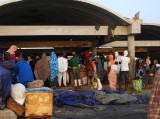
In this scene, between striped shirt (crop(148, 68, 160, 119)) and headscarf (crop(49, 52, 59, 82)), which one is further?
headscarf (crop(49, 52, 59, 82))

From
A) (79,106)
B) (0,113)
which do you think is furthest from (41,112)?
(79,106)

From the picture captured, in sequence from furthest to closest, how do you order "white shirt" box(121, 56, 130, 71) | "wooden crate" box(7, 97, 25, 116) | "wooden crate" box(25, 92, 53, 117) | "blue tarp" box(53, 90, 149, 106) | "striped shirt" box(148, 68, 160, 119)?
"white shirt" box(121, 56, 130, 71) < "blue tarp" box(53, 90, 149, 106) < "wooden crate" box(25, 92, 53, 117) < "wooden crate" box(7, 97, 25, 116) < "striped shirt" box(148, 68, 160, 119)

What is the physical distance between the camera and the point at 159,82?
2.85 meters

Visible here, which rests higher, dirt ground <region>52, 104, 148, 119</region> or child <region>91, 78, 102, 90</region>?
child <region>91, 78, 102, 90</region>

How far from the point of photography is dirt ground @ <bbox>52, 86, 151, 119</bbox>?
9.69 m

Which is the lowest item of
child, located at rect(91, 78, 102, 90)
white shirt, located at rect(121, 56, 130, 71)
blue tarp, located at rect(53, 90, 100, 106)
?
blue tarp, located at rect(53, 90, 100, 106)

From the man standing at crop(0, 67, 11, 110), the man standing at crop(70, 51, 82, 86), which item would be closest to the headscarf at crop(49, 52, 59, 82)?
the man standing at crop(70, 51, 82, 86)

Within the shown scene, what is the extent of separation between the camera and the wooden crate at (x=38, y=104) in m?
8.34

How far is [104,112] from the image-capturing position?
1048cm

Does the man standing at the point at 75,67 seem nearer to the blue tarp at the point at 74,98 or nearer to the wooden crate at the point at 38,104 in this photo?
the blue tarp at the point at 74,98

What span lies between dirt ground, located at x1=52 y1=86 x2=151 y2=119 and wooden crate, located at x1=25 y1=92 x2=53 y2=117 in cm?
135

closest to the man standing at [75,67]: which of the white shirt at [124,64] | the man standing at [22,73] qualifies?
the white shirt at [124,64]

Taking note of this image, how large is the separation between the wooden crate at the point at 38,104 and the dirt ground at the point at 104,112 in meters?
1.35

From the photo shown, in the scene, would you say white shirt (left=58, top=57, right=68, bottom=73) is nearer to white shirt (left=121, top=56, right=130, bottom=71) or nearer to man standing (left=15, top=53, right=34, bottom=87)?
white shirt (left=121, top=56, right=130, bottom=71)
